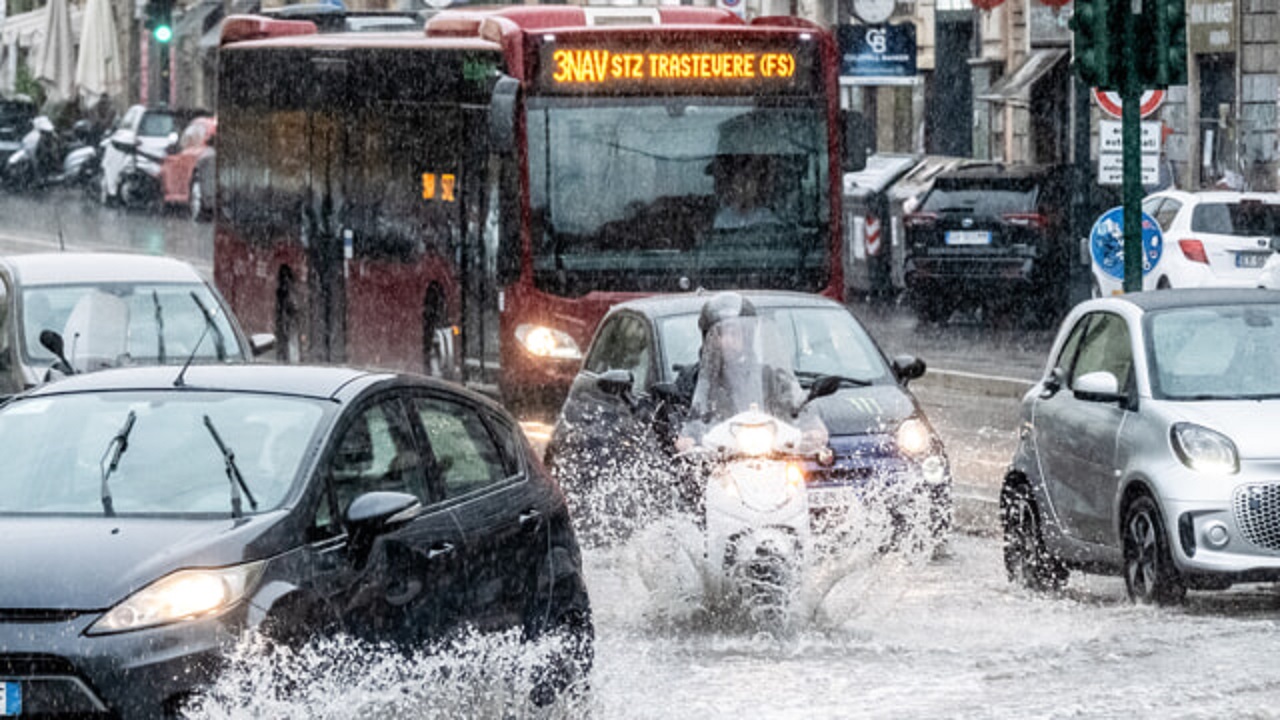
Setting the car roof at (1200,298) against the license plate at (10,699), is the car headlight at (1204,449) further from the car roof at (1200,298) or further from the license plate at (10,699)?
the license plate at (10,699)

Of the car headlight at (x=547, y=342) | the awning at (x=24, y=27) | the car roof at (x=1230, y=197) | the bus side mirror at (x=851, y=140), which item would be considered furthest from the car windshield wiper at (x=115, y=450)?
the awning at (x=24, y=27)

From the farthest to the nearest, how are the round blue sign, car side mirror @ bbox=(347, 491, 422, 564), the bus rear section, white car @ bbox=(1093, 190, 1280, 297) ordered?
white car @ bbox=(1093, 190, 1280, 297)
the bus rear section
the round blue sign
car side mirror @ bbox=(347, 491, 422, 564)

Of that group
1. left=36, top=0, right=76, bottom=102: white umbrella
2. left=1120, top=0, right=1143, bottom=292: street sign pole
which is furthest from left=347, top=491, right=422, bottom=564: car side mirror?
left=36, top=0, right=76, bottom=102: white umbrella

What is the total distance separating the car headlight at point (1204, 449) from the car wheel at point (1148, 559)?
0.26 metres

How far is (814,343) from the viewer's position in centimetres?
1622

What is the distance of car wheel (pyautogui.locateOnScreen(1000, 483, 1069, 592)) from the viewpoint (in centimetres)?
1445

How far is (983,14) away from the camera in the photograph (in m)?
45.3

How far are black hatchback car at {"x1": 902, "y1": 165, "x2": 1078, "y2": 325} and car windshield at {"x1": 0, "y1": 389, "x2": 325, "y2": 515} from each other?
25507 millimetres

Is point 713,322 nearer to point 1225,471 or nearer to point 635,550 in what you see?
point 635,550

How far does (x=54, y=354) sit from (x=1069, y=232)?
1926cm

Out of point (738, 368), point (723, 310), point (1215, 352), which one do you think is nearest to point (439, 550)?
point (723, 310)

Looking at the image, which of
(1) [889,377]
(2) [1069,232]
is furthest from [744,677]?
(2) [1069,232]

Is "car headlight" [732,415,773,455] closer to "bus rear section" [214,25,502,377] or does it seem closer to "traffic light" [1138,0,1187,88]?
"traffic light" [1138,0,1187,88]

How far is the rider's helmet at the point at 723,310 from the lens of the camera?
1298 centimetres
